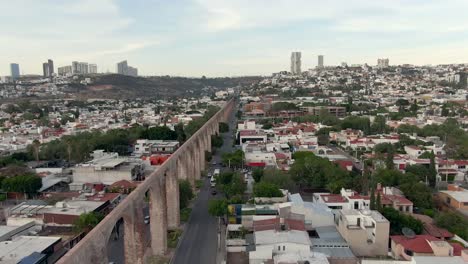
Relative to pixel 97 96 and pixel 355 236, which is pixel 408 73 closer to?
pixel 97 96

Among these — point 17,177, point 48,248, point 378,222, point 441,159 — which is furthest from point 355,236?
point 17,177

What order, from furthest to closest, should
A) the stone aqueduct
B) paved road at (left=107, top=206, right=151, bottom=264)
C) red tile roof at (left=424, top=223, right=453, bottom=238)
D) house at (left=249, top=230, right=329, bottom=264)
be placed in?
red tile roof at (left=424, top=223, right=453, bottom=238) → paved road at (left=107, top=206, right=151, bottom=264) → house at (left=249, top=230, right=329, bottom=264) → the stone aqueduct

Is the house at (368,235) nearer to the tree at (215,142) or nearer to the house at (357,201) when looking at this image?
the house at (357,201)

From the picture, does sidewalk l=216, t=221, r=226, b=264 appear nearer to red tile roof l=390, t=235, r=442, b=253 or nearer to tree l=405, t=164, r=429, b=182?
red tile roof l=390, t=235, r=442, b=253

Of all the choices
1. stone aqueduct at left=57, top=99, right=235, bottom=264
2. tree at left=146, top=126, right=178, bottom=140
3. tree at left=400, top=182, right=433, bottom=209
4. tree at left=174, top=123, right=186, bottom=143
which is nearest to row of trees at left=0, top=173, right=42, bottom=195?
stone aqueduct at left=57, top=99, right=235, bottom=264

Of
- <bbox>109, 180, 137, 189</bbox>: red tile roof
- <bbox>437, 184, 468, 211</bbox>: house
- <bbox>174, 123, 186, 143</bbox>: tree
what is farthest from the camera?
<bbox>174, 123, 186, 143</bbox>: tree
